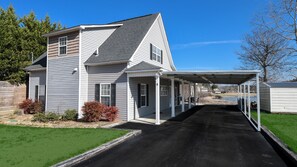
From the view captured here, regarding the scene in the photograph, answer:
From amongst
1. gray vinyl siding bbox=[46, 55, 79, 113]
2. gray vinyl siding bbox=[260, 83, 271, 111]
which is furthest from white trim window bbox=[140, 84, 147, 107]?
gray vinyl siding bbox=[260, 83, 271, 111]

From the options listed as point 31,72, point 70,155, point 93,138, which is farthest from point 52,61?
point 70,155

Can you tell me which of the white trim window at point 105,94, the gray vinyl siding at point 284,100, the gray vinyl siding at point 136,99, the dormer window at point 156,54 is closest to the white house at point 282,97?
the gray vinyl siding at point 284,100

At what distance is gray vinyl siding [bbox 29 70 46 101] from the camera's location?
13.7 metres

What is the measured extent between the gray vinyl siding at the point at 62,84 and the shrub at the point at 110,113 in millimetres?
2260

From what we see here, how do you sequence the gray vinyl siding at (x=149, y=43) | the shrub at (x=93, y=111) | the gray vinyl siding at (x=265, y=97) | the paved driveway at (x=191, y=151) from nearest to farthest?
the paved driveway at (x=191, y=151) → the shrub at (x=93, y=111) → the gray vinyl siding at (x=149, y=43) → the gray vinyl siding at (x=265, y=97)

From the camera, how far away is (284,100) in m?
13.6

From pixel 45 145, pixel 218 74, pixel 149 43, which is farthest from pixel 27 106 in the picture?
pixel 218 74

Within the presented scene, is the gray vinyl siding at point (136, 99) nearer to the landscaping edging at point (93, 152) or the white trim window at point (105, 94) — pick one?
the white trim window at point (105, 94)

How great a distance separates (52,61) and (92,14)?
1093 centimetres

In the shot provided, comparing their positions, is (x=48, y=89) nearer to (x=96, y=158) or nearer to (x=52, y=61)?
(x=52, y=61)

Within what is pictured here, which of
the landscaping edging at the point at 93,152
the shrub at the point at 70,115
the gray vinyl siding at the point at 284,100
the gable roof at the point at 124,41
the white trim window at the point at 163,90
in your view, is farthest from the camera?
the white trim window at the point at 163,90

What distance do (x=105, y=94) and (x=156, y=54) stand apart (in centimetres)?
613

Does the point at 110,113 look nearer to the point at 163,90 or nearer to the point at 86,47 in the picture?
the point at 86,47

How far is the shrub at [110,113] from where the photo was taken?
10094 millimetres
